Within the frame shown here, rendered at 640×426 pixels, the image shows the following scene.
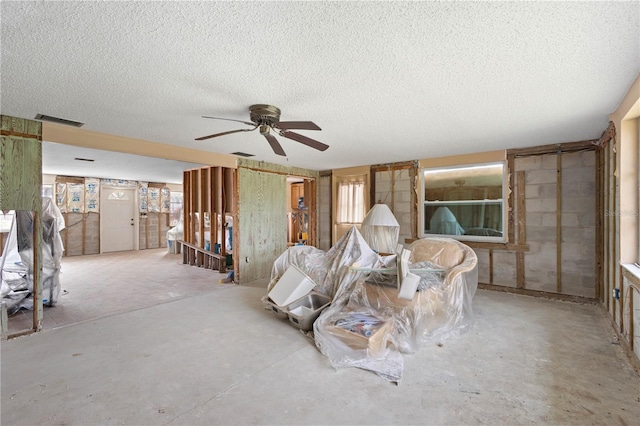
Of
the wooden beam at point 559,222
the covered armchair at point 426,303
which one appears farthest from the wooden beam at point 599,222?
the covered armchair at point 426,303

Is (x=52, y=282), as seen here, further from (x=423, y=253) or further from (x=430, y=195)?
(x=430, y=195)

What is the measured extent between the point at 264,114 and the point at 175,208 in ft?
28.3

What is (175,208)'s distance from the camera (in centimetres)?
1005

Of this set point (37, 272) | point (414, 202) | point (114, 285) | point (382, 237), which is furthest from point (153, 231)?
point (414, 202)

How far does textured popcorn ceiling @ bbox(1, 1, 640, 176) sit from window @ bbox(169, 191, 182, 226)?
23.0ft

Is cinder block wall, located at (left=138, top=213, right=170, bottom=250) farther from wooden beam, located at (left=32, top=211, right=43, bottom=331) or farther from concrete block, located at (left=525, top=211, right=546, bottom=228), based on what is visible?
concrete block, located at (left=525, top=211, right=546, bottom=228)

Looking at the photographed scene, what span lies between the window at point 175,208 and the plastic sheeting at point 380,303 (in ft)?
24.0

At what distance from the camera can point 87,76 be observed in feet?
7.06

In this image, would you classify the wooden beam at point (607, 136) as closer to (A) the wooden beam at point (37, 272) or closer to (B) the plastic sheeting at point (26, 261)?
(A) the wooden beam at point (37, 272)

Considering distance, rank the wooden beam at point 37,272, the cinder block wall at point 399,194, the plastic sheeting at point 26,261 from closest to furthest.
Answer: the wooden beam at point 37,272, the plastic sheeting at point 26,261, the cinder block wall at point 399,194

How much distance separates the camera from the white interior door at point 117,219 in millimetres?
8625

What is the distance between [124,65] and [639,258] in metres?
4.44

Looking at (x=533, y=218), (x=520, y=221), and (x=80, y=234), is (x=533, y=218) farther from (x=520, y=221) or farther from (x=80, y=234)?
(x=80, y=234)

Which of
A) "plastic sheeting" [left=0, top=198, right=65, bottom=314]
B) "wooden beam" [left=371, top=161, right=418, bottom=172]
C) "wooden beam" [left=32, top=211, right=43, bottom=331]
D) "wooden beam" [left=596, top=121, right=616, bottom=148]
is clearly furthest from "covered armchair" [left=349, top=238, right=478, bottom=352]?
"plastic sheeting" [left=0, top=198, right=65, bottom=314]
